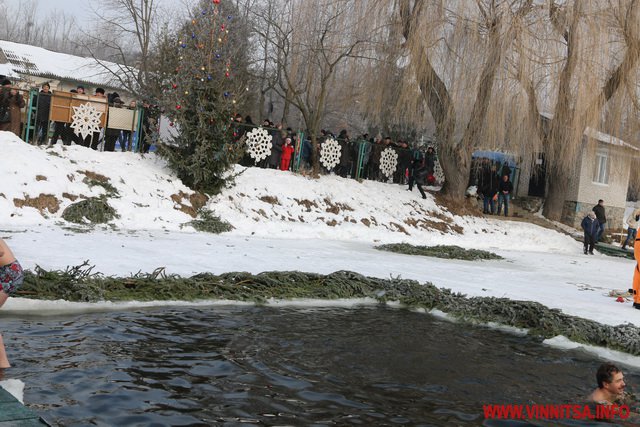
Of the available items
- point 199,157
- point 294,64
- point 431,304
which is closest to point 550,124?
point 294,64

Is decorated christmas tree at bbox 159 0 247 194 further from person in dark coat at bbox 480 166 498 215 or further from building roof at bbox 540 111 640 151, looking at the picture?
building roof at bbox 540 111 640 151

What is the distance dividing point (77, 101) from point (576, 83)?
15.8 meters

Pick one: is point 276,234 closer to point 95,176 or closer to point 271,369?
point 95,176

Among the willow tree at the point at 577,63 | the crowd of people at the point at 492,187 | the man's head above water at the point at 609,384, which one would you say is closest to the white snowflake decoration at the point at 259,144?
the willow tree at the point at 577,63

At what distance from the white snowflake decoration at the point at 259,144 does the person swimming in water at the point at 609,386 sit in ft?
55.5

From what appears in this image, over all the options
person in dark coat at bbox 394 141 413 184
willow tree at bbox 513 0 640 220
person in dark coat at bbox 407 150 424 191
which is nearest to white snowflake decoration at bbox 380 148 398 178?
person in dark coat at bbox 394 141 413 184

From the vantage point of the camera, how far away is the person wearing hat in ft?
59.9

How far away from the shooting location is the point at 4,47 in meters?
46.8

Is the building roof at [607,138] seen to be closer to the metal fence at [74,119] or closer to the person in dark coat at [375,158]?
the person in dark coat at [375,158]

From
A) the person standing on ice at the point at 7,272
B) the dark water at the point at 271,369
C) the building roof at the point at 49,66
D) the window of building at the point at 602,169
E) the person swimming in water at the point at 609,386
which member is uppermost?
the building roof at the point at 49,66

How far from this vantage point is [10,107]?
18.4m

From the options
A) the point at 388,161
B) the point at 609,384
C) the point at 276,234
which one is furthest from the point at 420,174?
the point at 609,384

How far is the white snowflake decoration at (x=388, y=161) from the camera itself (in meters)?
26.4

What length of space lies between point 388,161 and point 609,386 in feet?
66.2
